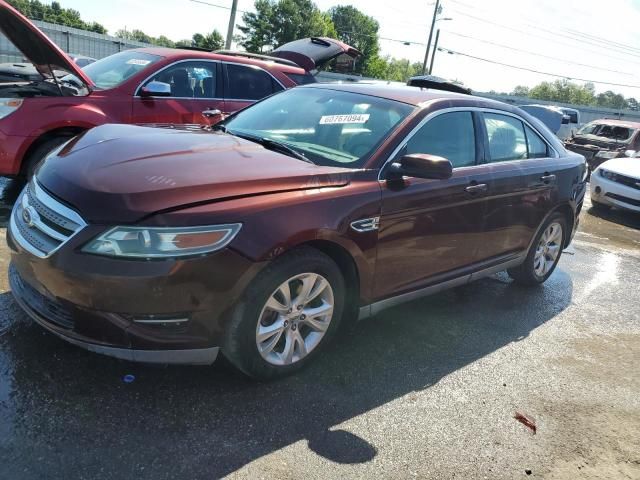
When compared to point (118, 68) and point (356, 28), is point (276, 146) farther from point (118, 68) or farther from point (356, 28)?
point (356, 28)

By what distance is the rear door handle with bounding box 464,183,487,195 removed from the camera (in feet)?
12.8

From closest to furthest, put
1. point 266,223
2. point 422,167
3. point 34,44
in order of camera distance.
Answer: point 266,223
point 422,167
point 34,44

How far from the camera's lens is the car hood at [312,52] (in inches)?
365

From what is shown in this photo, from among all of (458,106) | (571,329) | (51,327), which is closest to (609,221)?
(571,329)

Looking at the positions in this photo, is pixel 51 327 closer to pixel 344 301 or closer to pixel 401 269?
pixel 344 301

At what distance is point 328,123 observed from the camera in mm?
3754

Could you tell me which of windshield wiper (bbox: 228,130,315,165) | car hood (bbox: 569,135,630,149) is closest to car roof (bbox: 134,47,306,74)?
windshield wiper (bbox: 228,130,315,165)

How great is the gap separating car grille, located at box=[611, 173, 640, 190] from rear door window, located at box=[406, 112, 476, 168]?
6.85m

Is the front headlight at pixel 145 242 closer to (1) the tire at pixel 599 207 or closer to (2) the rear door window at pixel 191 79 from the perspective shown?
(2) the rear door window at pixel 191 79

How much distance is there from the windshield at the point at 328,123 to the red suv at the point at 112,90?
91 cm

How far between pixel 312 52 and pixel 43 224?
7.79m

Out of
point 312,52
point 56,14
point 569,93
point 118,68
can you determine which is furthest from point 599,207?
point 569,93

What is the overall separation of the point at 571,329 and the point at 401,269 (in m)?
1.86

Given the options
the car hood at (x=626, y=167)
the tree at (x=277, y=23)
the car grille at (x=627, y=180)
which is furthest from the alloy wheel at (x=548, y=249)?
the tree at (x=277, y=23)
